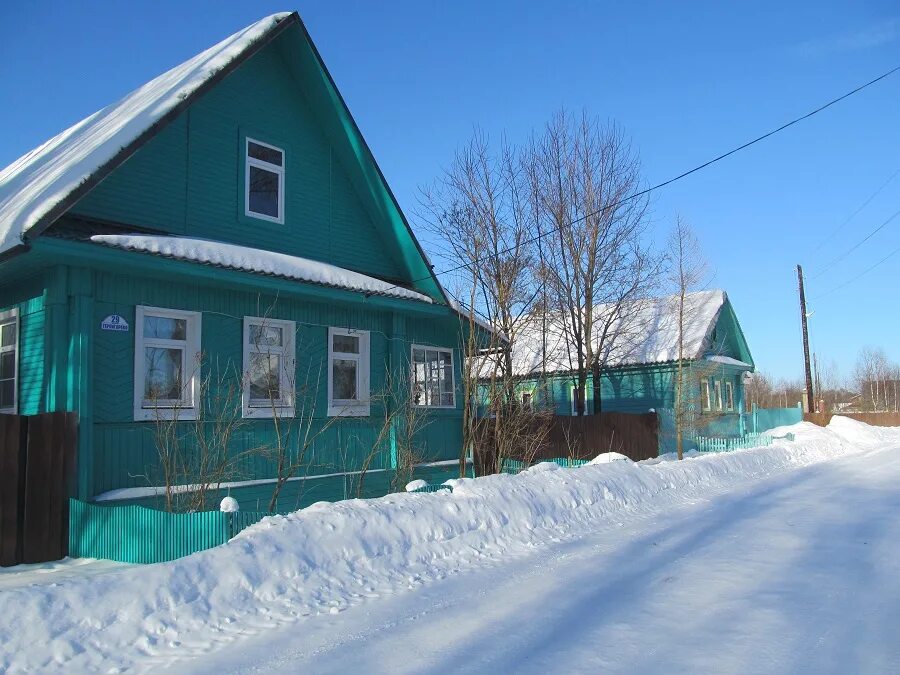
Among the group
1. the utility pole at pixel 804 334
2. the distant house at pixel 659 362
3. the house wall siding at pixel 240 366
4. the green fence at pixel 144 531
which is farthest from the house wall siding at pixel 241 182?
the utility pole at pixel 804 334

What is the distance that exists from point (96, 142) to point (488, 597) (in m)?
7.95

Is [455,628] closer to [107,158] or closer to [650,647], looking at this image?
[650,647]

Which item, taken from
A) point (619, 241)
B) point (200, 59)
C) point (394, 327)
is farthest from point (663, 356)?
point (200, 59)

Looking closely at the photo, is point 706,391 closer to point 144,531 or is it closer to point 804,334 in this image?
point 804,334

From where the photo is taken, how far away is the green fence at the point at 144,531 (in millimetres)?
7188

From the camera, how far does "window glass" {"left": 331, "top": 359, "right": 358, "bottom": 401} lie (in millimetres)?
12156

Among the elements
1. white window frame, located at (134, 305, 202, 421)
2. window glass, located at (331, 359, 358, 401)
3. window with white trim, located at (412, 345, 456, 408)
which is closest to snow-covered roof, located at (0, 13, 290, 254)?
white window frame, located at (134, 305, 202, 421)

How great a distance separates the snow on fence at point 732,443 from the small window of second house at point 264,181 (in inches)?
637

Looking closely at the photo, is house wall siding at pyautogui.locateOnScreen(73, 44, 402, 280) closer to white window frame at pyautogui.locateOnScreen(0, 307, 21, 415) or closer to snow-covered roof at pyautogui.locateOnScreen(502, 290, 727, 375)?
white window frame at pyautogui.locateOnScreen(0, 307, 21, 415)

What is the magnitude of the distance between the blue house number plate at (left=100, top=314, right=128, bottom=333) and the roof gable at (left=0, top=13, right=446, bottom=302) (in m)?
1.46

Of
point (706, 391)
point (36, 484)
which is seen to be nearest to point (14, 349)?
point (36, 484)

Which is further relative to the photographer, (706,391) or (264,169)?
(706,391)

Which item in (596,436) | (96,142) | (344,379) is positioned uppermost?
(96,142)

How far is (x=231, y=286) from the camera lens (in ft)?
34.0
